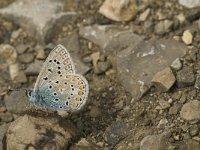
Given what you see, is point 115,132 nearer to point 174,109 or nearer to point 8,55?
point 174,109

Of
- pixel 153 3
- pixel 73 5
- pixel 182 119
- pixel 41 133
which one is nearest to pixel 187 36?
pixel 153 3

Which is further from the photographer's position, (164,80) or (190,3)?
(190,3)

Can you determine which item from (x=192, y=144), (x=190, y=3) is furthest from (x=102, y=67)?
(x=192, y=144)

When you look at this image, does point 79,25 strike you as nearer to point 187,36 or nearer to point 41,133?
point 187,36

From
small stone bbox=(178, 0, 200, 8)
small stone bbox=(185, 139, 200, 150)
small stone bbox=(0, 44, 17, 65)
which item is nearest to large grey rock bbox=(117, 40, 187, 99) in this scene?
small stone bbox=(178, 0, 200, 8)

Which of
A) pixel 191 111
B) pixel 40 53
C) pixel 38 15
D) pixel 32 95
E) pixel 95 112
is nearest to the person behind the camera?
pixel 191 111
